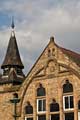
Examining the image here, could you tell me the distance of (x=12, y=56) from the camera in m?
52.4

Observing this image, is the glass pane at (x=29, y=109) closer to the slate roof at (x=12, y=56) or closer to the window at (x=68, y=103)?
the window at (x=68, y=103)

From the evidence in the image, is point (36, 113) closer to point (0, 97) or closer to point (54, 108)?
point (54, 108)

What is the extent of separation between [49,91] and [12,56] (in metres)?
10.3

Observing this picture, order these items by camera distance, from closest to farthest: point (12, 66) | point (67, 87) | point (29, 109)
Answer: point (67, 87) → point (29, 109) → point (12, 66)

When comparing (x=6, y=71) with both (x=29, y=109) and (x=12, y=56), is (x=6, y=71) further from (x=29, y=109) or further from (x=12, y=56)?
(x=29, y=109)

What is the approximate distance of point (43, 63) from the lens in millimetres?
44562

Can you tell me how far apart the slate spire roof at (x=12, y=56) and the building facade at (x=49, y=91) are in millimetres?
3922

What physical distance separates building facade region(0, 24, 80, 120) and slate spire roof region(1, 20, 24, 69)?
3.92 meters

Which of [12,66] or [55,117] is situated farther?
[12,66]

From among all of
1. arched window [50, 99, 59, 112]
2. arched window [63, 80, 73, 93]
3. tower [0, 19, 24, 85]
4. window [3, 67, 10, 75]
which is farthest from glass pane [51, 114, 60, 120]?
window [3, 67, 10, 75]

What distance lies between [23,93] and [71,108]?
6.35 metres

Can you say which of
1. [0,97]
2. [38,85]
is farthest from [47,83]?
[0,97]

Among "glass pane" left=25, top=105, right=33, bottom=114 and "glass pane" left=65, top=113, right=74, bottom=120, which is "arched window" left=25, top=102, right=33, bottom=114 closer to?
"glass pane" left=25, top=105, right=33, bottom=114

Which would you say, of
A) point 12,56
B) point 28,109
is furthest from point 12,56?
point 28,109
